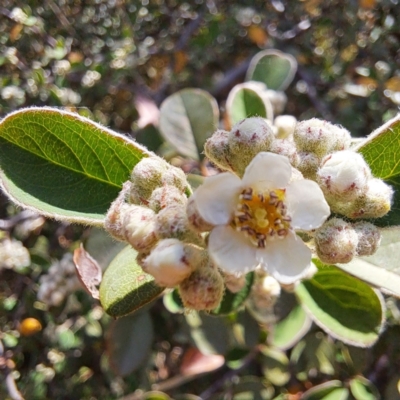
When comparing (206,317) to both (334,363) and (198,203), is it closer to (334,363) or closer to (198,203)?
(334,363)

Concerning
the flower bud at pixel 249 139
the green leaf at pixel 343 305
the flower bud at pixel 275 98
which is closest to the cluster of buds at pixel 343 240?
the flower bud at pixel 249 139

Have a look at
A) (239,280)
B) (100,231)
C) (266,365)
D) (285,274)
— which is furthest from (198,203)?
(266,365)

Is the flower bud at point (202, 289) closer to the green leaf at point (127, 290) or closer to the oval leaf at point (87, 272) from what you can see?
the green leaf at point (127, 290)

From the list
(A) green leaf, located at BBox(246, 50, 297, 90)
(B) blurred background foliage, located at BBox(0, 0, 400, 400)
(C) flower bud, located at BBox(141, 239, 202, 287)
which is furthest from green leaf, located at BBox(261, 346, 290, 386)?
(C) flower bud, located at BBox(141, 239, 202, 287)

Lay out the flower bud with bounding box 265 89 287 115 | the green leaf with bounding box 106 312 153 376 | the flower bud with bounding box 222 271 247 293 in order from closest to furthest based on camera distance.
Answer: the flower bud with bounding box 222 271 247 293 < the green leaf with bounding box 106 312 153 376 < the flower bud with bounding box 265 89 287 115

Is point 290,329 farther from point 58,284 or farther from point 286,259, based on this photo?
point 286,259

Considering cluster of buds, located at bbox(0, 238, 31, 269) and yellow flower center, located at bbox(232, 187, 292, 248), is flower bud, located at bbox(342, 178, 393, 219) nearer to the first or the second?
yellow flower center, located at bbox(232, 187, 292, 248)

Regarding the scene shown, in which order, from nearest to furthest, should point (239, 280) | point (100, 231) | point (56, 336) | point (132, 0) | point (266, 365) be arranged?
point (239, 280), point (100, 231), point (56, 336), point (266, 365), point (132, 0)

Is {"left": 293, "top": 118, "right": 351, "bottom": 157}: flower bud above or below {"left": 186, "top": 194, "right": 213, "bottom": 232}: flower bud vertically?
below
